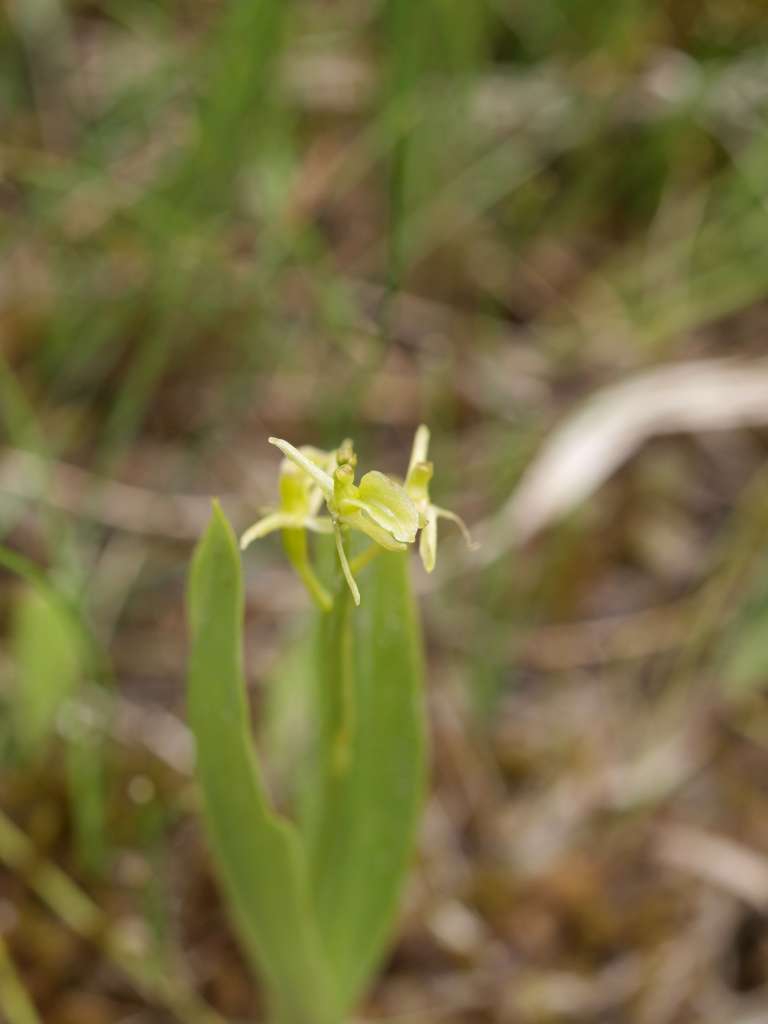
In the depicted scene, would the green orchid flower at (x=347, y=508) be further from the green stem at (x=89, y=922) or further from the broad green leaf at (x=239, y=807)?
the green stem at (x=89, y=922)

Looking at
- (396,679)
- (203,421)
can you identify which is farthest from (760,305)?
(396,679)

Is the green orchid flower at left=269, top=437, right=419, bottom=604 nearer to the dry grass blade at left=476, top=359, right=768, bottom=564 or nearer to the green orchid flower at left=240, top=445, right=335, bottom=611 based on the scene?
the green orchid flower at left=240, top=445, right=335, bottom=611

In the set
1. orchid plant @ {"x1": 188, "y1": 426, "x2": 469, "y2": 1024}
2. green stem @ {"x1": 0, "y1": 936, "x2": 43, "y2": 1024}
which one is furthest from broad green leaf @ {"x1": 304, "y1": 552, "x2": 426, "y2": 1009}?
green stem @ {"x1": 0, "y1": 936, "x2": 43, "y2": 1024}

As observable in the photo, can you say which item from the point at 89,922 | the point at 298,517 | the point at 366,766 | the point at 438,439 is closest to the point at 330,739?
the point at 366,766

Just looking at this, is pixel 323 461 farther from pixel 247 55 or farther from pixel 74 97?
pixel 74 97

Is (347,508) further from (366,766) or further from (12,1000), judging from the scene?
(12,1000)

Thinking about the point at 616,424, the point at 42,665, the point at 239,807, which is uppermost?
the point at 616,424

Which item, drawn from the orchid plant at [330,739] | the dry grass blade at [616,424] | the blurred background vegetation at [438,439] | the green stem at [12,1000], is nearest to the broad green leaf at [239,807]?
the orchid plant at [330,739]
